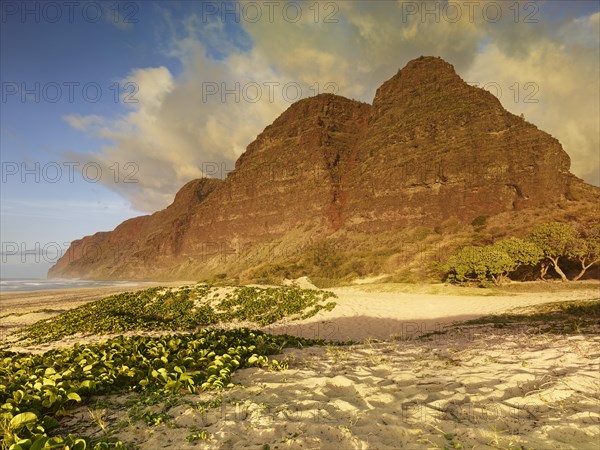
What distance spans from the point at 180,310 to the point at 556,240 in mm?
28584

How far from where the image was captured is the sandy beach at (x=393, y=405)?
3041mm

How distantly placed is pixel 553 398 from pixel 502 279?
83.2 feet

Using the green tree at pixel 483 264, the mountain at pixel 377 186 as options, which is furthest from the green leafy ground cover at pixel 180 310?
the mountain at pixel 377 186

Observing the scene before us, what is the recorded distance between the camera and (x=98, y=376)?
173 inches

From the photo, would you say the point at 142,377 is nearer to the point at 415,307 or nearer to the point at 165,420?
the point at 165,420

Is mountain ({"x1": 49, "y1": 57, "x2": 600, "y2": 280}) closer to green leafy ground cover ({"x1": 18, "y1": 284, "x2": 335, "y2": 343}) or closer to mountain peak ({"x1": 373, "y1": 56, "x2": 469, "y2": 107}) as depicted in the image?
mountain peak ({"x1": 373, "y1": 56, "x2": 469, "y2": 107})

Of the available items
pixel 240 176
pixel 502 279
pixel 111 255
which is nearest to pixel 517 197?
pixel 502 279

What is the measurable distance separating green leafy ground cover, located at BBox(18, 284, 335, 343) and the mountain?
28928mm

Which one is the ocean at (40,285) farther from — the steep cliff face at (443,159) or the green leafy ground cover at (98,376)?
the green leafy ground cover at (98,376)

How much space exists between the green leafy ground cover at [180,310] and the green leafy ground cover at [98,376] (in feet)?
27.4

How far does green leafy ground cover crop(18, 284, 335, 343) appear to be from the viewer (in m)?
13.6

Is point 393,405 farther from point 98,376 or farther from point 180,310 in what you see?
point 180,310

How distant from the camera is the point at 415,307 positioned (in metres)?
17.0

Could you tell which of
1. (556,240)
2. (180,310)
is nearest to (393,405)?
(180,310)
